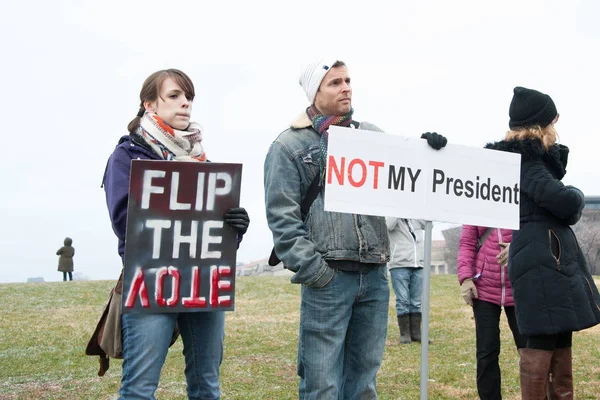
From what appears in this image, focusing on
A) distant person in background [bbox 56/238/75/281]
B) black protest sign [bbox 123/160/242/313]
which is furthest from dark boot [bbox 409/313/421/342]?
distant person in background [bbox 56/238/75/281]

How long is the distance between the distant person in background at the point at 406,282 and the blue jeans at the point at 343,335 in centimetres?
552

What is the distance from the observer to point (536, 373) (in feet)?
14.4

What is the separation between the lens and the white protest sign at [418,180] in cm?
359

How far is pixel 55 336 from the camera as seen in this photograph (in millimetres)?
10391

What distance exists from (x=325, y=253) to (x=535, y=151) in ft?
5.53

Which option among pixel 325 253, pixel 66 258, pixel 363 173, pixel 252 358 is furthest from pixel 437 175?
pixel 66 258

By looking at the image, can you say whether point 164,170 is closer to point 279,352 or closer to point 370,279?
point 370,279

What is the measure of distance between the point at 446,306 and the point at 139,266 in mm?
11013

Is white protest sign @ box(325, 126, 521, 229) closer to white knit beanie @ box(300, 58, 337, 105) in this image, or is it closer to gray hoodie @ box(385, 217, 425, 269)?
white knit beanie @ box(300, 58, 337, 105)

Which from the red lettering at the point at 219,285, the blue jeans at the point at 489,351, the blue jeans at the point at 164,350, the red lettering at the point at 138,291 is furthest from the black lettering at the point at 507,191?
the red lettering at the point at 138,291

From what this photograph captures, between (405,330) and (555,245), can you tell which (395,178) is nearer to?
(555,245)

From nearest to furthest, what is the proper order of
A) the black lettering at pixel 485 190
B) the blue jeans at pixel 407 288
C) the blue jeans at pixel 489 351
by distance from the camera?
the black lettering at pixel 485 190, the blue jeans at pixel 489 351, the blue jeans at pixel 407 288

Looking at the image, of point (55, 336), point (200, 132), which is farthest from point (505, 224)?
point (55, 336)

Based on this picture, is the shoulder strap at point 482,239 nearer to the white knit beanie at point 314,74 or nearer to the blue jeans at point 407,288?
the white knit beanie at point 314,74
